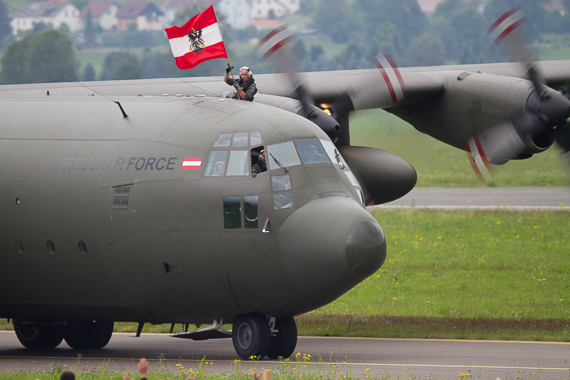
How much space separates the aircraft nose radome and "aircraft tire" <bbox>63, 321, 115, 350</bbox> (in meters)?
7.10

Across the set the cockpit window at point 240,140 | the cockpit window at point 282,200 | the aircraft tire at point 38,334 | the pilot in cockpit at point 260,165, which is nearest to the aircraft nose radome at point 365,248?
the cockpit window at point 282,200

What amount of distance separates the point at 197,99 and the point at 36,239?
4.20m

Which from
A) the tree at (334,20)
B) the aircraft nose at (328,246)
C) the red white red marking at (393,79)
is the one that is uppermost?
the tree at (334,20)

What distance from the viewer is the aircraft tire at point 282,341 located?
626 inches

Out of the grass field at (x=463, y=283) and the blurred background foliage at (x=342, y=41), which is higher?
the blurred background foliage at (x=342, y=41)

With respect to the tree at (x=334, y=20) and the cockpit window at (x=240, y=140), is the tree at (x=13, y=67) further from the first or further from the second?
the tree at (x=334, y=20)

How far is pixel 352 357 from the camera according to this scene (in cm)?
1698

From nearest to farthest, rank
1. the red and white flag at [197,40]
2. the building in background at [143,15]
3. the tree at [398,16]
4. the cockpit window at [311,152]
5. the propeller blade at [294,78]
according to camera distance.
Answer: the cockpit window at [311,152] < the red and white flag at [197,40] < the propeller blade at [294,78] < the tree at [398,16] < the building in background at [143,15]

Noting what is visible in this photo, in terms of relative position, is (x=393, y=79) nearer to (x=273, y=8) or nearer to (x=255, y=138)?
(x=255, y=138)

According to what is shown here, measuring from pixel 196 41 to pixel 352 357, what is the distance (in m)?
7.17

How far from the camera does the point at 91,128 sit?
16.7 metres

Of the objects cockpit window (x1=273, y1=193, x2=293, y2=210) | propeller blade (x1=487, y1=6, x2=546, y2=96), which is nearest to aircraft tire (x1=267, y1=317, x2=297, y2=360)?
cockpit window (x1=273, y1=193, x2=293, y2=210)

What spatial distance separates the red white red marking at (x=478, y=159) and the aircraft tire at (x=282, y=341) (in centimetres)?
645

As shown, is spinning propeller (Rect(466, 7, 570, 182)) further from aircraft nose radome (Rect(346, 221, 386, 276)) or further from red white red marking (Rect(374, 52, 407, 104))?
aircraft nose radome (Rect(346, 221, 386, 276))
